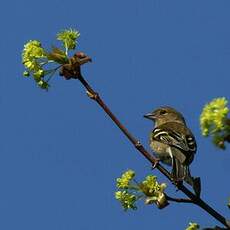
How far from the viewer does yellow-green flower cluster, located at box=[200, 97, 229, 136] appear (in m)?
2.50

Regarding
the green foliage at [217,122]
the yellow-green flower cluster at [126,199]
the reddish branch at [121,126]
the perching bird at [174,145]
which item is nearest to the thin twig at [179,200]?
the reddish branch at [121,126]

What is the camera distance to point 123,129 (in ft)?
10.5

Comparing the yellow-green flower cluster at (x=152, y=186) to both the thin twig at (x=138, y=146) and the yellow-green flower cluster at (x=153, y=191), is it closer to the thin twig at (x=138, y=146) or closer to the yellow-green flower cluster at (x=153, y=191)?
the yellow-green flower cluster at (x=153, y=191)

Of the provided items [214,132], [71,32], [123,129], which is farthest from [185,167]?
[214,132]

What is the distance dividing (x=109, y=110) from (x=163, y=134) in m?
4.64

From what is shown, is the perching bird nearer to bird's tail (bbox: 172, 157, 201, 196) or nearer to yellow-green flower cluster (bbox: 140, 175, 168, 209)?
bird's tail (bbox: 172, 157, 201, 196)

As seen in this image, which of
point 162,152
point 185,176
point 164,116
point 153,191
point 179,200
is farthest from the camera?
point 164,116

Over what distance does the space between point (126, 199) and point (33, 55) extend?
118 cm

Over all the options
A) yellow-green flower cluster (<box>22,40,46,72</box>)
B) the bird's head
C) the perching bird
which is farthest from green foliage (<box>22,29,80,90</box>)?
the bird's head

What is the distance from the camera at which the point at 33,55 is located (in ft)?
12.6

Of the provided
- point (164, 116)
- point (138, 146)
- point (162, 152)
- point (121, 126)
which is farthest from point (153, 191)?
point (164, 116)

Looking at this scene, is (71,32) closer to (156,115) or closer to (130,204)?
(130,204)

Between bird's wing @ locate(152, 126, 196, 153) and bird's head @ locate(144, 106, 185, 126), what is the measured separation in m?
1.86

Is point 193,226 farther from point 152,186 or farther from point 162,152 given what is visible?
point 162,152
